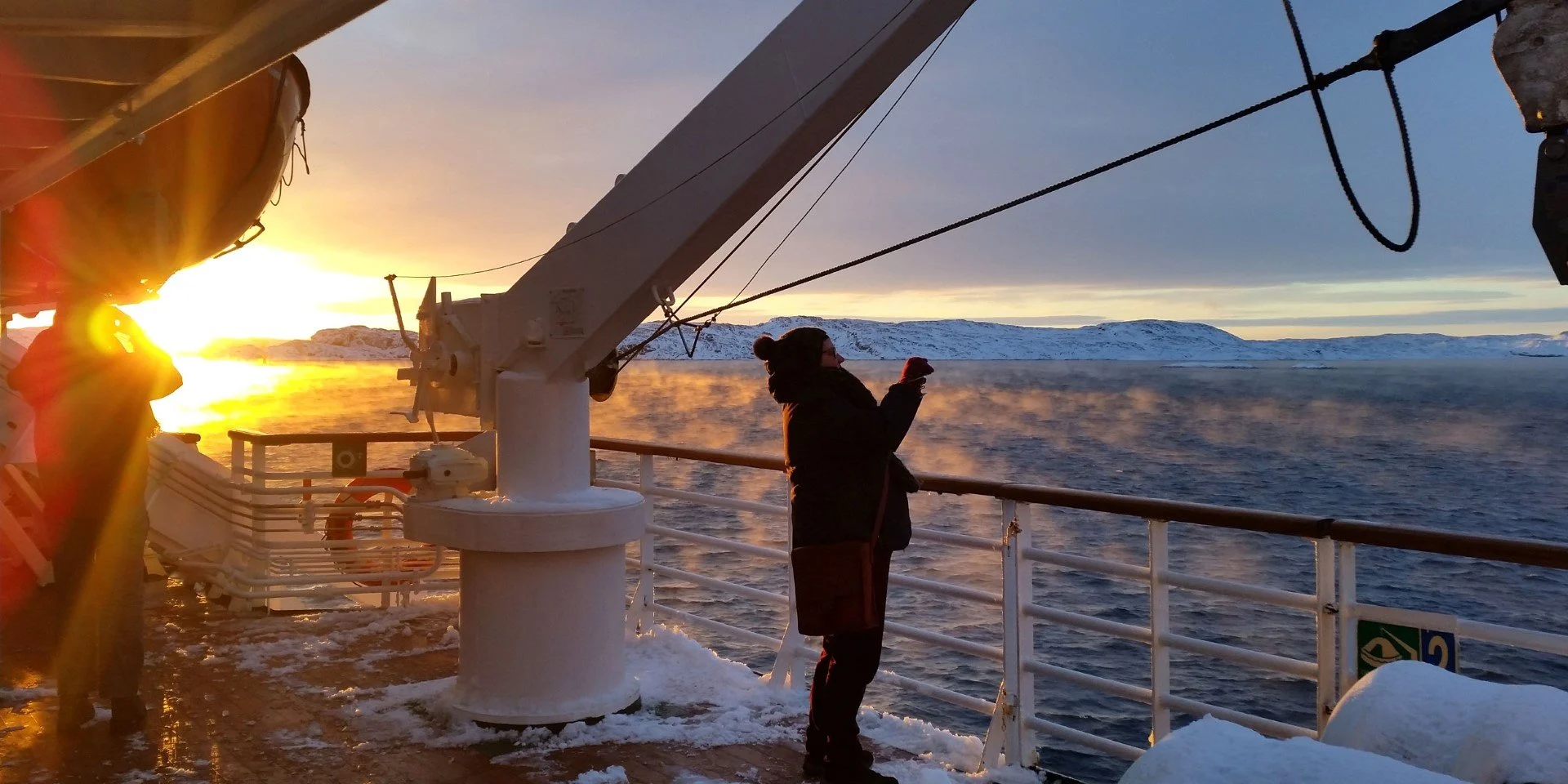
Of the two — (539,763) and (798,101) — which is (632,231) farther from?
(539,763)

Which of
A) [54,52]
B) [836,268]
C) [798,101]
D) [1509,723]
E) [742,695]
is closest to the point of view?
[1509,723]

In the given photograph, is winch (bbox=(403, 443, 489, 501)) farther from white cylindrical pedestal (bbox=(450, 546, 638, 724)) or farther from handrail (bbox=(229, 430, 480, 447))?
handrail (bbox=(229, 430, 480, 447))

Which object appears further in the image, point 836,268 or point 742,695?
point 742,695

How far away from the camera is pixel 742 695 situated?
4746mm

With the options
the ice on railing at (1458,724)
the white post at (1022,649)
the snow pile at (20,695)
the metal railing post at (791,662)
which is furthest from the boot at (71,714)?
the ice on railing at (1458,724)

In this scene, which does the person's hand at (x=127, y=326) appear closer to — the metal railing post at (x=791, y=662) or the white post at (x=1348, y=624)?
the metal railing post at (x=791, y=662)

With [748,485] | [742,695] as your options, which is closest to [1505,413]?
[748,485]

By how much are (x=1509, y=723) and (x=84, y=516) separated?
14.6 ft

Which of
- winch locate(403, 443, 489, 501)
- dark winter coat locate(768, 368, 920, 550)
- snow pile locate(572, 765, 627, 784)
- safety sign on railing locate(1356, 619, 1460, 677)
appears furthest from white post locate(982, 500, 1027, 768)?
winch locate(403, 443, 489, 501)

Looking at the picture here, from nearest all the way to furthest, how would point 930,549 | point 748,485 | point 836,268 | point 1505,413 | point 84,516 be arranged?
point 836,268 < point 84,516 < point 930,549 < point 748,485 < point 1505,413

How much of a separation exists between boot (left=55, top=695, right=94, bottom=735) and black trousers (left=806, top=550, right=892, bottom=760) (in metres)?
2.76

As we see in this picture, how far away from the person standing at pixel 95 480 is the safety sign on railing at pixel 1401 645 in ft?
13.8

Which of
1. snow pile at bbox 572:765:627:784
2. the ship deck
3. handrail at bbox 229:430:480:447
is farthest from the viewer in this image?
handrail at bbox 229:430:480:447

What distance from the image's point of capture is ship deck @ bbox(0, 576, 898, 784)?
3.88 m
